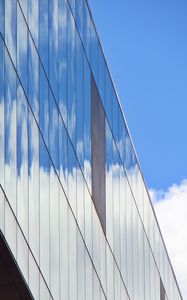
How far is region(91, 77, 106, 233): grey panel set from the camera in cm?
3528

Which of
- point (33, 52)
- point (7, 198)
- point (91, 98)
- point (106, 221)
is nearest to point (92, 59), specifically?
point (91, 98)

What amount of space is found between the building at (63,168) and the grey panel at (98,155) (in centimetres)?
4

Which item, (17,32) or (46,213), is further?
(46,213)

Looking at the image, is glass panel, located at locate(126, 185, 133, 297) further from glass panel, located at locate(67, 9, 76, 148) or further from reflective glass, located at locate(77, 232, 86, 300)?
glass panel, located at locate(67, 9, 76, 148)

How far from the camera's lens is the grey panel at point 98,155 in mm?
35281

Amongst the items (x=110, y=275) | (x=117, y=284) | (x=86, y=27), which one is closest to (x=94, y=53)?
(x=86, y=27)

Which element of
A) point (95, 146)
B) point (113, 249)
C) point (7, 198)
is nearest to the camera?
point (7, 198)

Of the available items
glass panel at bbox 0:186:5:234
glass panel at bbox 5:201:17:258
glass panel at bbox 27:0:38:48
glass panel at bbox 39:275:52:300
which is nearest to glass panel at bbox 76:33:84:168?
glass panel at bbox 27:0:38:48

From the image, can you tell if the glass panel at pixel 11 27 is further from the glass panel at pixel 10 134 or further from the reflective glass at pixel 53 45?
the reflective glass at pixel 53 45

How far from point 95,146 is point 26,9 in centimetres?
1082

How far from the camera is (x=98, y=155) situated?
36.2 metres

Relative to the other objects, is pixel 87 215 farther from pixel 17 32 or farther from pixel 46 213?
pixel 17 32

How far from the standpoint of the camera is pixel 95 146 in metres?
35.7

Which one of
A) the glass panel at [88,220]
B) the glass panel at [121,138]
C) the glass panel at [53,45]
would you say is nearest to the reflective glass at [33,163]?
the glass panel at [53,45]
